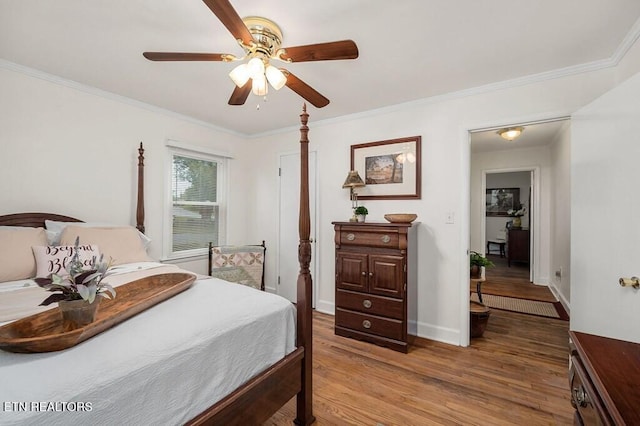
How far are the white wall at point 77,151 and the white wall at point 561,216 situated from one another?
15.9 feet

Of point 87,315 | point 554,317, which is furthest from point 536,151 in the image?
point 87,315

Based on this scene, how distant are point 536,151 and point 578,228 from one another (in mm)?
3674

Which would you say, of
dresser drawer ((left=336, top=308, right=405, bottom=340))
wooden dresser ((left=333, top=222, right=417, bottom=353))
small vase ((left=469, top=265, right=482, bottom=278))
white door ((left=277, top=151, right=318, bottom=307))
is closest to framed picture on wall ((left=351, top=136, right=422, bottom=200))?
wooden dresser ((left=333, top=222, right=417, bottom=353))

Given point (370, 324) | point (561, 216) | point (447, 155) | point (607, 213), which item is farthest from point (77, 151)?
point (561, 216)

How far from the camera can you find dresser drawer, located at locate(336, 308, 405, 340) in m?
2.51

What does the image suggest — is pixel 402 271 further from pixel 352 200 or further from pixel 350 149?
pixel 350 149

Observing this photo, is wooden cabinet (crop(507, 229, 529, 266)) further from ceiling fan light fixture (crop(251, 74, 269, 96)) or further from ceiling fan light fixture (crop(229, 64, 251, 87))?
ceiling fan light fixture (crop(229, 64, 251, 87))

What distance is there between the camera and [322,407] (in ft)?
5.89

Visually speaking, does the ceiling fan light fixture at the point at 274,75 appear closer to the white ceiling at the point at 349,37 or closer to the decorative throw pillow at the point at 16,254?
the white ceiling at the point at 349,37

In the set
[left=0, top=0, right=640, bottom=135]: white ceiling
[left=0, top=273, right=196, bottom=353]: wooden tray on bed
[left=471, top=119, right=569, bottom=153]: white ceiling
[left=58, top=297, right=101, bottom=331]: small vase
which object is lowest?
[left=0, top=273, right=196, bottom=353]: wooden tray on bed

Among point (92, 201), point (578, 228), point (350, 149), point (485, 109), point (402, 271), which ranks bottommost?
point (402, 271)

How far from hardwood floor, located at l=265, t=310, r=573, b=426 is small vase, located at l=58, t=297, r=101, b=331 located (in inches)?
48.8

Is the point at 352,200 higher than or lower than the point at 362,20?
lower

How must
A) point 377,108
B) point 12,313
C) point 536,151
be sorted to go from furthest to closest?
point 536,151 → point 377,108 → point 12,313
